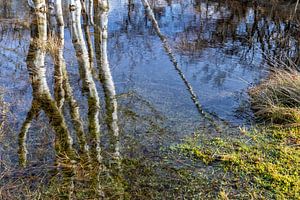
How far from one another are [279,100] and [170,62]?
Answer: 3104 millimetres

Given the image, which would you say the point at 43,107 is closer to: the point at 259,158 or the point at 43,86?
the point at 43,86

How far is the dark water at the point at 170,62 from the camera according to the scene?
5.77 meters

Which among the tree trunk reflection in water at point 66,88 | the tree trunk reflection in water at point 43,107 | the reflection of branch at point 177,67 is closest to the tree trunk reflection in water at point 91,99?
the tree trunk reflection in water at point 66,88

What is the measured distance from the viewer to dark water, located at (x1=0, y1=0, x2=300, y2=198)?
5.77 m

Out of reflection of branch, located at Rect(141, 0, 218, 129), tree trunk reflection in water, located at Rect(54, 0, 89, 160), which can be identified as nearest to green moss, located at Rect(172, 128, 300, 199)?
reflection of branch, located at Rect(141, 0, 218, 129)

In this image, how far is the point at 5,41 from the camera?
9398 millimetres

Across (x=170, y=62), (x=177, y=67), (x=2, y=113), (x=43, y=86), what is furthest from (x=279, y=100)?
(x=2, y=113)

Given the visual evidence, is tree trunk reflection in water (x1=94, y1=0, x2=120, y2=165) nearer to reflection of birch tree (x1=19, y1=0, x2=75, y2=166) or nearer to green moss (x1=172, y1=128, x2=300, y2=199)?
reflection of birch tree (x1=19, y1=0, x2=75, y2=166)

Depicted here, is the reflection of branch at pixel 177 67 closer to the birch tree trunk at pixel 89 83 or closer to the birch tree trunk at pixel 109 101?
the birch tree trunk at pixel 109 101

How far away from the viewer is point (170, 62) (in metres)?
8.50

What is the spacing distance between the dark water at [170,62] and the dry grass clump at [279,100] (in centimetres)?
24

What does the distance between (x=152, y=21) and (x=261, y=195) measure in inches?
381

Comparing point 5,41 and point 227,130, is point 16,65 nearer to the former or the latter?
point 5,41

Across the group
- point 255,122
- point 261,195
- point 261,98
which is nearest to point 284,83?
point 261,98
